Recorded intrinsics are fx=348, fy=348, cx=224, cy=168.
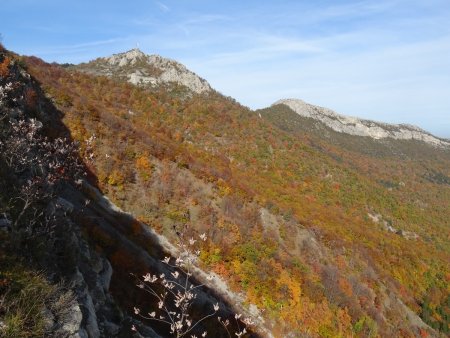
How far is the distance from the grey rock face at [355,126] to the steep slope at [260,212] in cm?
9857

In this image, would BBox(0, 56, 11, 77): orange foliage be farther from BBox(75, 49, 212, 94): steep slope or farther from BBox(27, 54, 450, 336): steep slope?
BBox(75, 49, 212, 94): steep slope

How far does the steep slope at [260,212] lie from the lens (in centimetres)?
2259

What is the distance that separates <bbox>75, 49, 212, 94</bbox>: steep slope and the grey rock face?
85.0m

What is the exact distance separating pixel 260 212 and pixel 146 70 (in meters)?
50.2

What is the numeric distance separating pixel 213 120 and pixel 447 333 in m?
41.4

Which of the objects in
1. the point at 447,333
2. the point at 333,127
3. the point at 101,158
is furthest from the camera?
the point at 333,127

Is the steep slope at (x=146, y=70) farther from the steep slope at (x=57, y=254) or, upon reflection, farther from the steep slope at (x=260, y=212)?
the steep slope at (x=57, y=254)

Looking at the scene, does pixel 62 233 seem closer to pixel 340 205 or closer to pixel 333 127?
pixel 340 205

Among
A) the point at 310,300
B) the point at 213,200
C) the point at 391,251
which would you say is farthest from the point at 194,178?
the point at 391,251

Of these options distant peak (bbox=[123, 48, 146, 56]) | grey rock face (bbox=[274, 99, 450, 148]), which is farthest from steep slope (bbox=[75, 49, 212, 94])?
grey rock face (bbox=[274, 99, 450, 148])

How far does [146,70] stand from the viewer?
70250 millimetres

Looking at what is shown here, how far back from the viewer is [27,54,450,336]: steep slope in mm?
22594

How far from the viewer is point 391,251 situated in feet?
152

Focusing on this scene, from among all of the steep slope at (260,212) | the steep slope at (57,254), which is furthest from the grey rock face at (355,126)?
the steep slope at (57,254)
